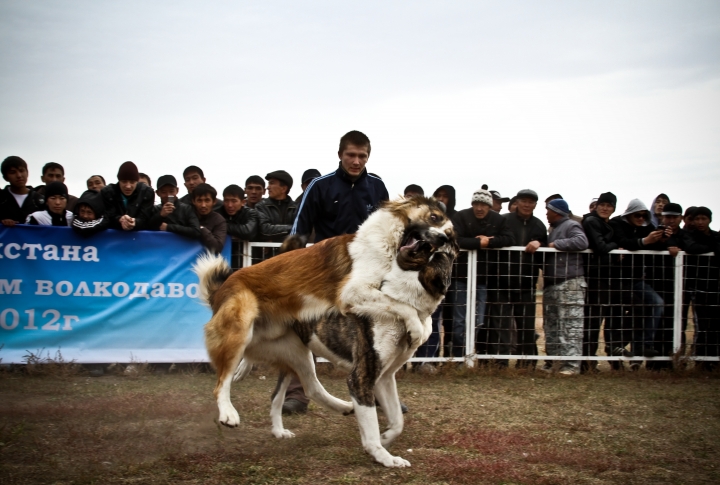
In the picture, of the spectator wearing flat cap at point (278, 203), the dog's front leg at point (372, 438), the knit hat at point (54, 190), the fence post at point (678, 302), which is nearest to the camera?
the dog's front leg at point (372, 438)

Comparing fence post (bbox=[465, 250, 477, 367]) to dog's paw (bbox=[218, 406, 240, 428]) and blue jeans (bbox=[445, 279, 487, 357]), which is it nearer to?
blue jeans (bbox=[445, 279, 487, 357])

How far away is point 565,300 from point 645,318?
1375mm

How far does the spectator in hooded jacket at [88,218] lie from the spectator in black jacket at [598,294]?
647 cm

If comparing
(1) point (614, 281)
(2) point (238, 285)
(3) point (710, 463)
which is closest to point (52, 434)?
(2) point (238, 285)

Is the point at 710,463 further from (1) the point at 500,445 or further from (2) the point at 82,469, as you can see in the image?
(2) the point at 82,469

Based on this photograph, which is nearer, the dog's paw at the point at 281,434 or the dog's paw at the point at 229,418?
the dog's paw at the point at 229,418

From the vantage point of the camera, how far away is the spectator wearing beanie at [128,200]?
27.4ft

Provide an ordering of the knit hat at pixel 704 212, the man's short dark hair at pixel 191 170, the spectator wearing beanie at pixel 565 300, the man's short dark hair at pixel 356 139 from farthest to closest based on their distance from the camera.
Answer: the man's short dark hair at pixel 191 170, the knit hat at pixel 704 212, the spectator wearing beanie at pixel 565 300, the man's short dark hair at pixel 356 139

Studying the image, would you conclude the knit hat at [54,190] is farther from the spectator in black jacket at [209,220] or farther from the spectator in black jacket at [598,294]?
the spectator in black jacket at [598,294]

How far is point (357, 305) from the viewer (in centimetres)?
480

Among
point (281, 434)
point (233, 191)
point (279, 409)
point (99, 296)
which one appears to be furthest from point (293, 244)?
point (99, 296)

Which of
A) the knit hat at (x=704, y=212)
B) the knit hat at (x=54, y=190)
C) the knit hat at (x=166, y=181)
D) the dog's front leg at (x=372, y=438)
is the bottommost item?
the dog's front leg at (x=372, y=438)

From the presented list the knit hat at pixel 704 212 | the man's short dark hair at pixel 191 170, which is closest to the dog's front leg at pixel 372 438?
the man's short dark hair at pixel 191 170

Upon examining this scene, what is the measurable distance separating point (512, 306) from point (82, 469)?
6.04 meters
